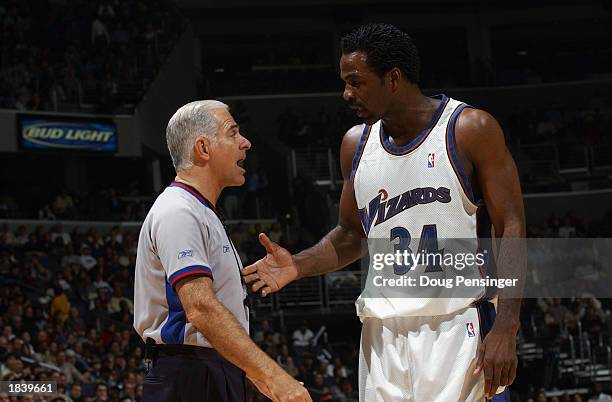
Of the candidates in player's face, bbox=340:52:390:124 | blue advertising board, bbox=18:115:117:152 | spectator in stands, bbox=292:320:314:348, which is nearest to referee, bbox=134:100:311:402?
player's face, bbox=340:52:390:124

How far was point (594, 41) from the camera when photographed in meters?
26.2

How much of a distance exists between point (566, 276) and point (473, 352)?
13404 millimetres

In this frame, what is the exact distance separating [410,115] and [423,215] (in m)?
0.45

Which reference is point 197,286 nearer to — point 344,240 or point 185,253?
point 185,253

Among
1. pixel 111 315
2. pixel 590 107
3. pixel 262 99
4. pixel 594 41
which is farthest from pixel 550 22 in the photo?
pixel 111 315

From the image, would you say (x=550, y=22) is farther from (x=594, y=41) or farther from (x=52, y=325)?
(x=52, y=325)

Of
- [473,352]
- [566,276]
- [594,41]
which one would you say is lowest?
[473,352]

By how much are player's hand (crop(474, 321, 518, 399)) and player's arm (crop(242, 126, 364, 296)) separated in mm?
928

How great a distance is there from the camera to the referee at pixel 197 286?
10.1ft

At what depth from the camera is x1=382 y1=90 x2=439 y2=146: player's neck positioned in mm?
3904

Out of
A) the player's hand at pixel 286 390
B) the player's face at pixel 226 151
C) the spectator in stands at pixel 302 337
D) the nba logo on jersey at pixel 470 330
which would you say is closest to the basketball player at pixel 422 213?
the nba logo on jersey at pixel 470 330

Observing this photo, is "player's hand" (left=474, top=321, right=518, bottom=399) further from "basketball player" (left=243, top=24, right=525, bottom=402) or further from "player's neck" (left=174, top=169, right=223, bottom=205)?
"player's neck" (left=174, top=169, right=223, bottom=205)

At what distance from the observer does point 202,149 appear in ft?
11.4

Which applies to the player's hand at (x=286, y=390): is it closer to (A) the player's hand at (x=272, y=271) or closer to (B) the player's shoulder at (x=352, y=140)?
(A) the player's hand at (x=272, y=271)
